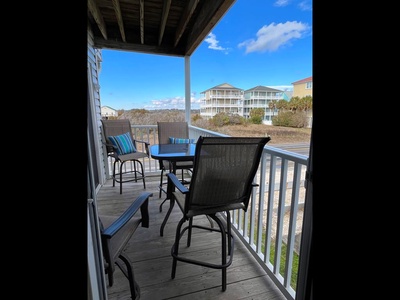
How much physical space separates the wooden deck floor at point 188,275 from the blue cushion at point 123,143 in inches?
63.8

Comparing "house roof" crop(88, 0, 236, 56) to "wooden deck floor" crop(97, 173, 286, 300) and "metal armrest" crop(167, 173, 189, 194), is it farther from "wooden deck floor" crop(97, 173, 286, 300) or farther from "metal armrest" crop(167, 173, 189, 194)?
"wooden deck floor" crop(97, 173, 286, 300)

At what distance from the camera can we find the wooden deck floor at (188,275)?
4.96 feet

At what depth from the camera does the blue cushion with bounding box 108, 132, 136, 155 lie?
3.46 meters

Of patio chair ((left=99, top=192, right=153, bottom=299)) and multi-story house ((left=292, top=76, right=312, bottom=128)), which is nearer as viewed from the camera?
multi-story house ((left=292, top=76, right=312, bottom=128))

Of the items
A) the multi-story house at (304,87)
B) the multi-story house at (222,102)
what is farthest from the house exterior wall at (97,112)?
the multi-story house at (304,87)

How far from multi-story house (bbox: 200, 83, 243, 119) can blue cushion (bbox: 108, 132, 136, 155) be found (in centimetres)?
197

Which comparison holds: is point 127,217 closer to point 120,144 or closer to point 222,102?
point 120,144

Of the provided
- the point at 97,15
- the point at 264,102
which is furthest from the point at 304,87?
the point at 97,15

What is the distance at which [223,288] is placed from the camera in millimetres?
1539

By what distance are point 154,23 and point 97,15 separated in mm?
948

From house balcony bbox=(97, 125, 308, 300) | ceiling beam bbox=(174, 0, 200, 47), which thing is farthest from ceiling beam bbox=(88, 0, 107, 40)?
house balcony bbox=(97, 125, 308, 300)

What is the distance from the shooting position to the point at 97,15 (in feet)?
9.80
